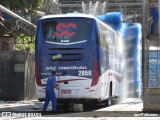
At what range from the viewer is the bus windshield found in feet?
56.6

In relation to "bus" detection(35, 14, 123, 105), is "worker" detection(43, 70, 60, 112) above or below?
below

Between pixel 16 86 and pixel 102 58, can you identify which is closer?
pixel 102 58

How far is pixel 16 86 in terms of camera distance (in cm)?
2283

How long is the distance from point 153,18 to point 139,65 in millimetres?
7593

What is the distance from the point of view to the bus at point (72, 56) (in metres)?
17.2

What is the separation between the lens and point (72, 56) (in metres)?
17.3

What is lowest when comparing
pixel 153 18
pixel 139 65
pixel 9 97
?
pixel 9 97

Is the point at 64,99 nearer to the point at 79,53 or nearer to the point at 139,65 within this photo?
the point at 79,53

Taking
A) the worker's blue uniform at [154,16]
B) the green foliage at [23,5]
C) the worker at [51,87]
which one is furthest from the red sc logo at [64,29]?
the green foliage at [23,5]

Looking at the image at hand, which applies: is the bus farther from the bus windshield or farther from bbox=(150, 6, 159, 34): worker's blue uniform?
Result: bbox=(150, 6, 159, 34): worker's blue uniform

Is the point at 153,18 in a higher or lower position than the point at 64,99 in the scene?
higher

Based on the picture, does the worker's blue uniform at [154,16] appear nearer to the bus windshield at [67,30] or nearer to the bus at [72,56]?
the bus at [72,56]

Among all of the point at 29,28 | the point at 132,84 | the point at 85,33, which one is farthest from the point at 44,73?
the point at 132,84

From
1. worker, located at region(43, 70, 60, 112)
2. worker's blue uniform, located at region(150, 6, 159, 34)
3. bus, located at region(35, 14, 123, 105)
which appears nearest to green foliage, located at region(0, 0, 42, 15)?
bus, located at region(35, 14, 123, 105)
